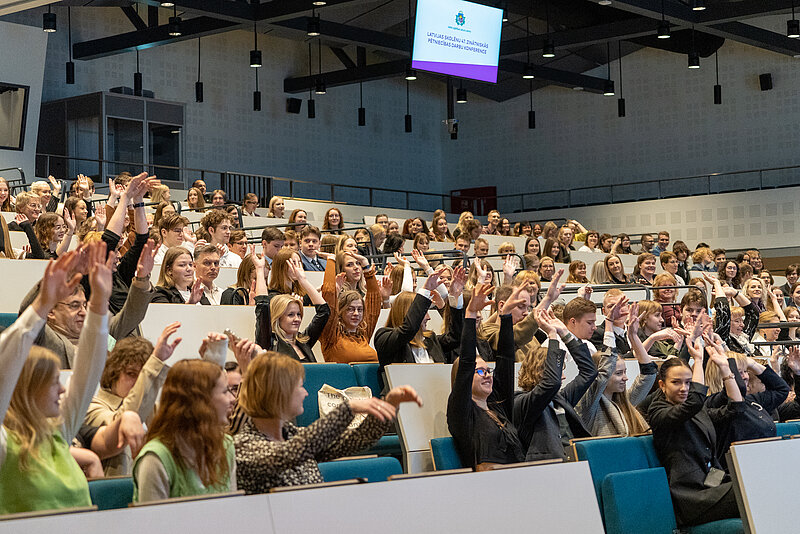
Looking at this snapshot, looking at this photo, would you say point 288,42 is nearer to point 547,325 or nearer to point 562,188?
point 562,188

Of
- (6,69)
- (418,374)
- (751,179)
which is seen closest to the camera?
(418,374)

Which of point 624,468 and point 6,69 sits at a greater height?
point 6,69

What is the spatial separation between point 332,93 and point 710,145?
24.8 ft

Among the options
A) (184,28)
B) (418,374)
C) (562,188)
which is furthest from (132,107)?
(418,374)

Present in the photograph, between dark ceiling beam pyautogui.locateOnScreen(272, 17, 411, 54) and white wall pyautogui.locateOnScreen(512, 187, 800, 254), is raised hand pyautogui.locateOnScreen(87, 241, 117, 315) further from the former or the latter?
white wall pyautogui.locateOnScreen(512, 187, 800, 254)

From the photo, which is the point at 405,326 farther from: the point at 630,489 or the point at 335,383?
the point at 630,489

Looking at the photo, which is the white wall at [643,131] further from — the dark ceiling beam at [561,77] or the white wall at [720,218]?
the white wall at [720,218]

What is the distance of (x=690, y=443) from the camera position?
183 inches

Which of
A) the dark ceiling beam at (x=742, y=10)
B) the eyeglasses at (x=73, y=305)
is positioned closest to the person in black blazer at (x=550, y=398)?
the eyeglasses at (x=73, y=305)

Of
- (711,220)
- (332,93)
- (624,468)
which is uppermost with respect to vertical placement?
(332,93)

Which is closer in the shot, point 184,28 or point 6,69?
point 6,69

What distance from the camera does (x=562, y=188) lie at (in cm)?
2173

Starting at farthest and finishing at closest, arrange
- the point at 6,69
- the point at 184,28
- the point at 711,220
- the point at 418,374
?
the point at 711,220 < the point at 184,28 < the point at 6,69 < the point at 418,374

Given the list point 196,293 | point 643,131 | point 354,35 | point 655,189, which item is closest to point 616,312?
point 196,293
